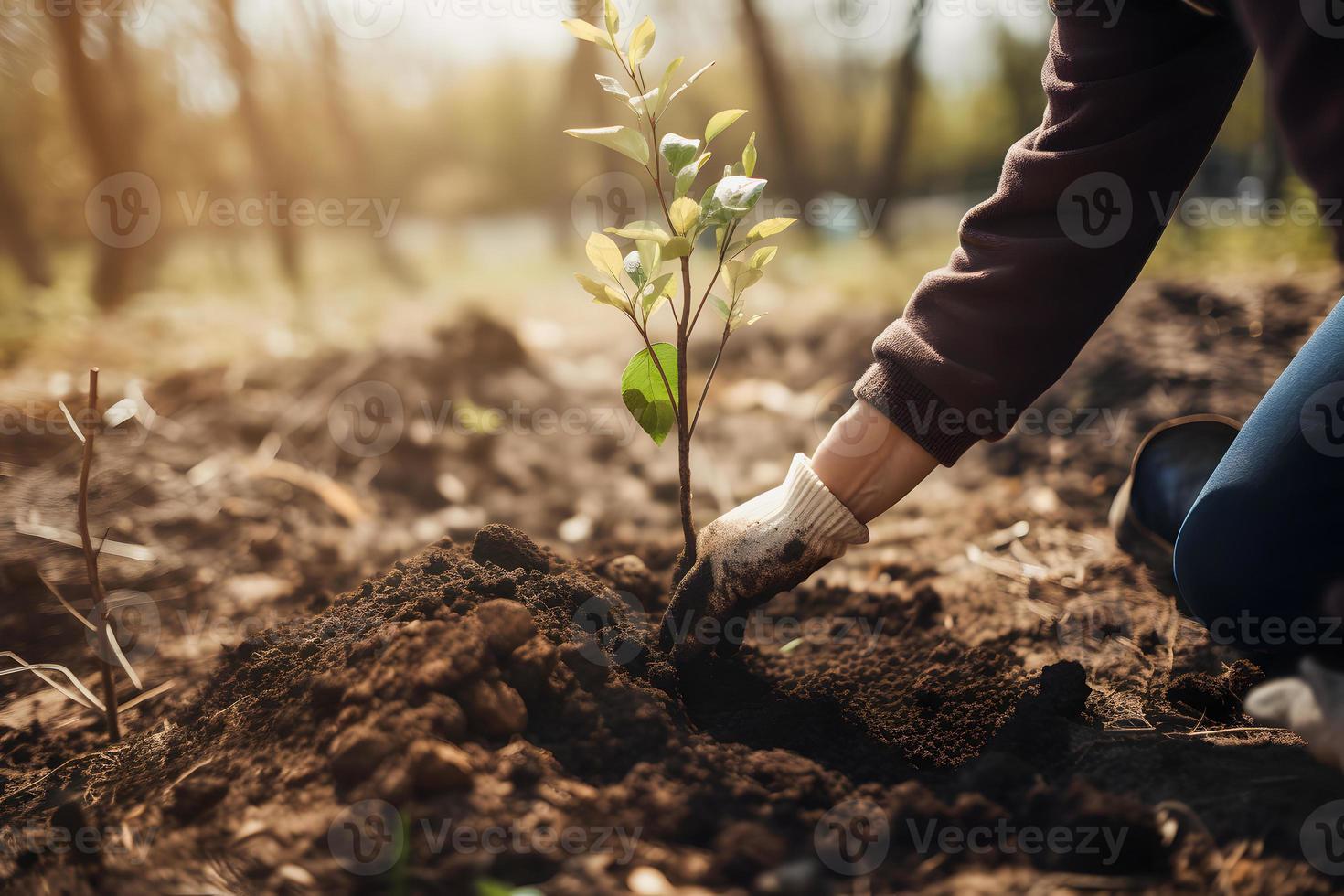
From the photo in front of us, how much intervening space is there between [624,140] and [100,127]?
21.1 ft

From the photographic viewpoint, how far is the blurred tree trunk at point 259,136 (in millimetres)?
6770

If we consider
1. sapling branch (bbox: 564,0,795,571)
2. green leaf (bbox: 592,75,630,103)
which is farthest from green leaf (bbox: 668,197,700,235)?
green leaf (bbox: 592,75,630,103)

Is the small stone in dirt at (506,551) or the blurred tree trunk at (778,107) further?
the blurred tree trunk at (778,107)

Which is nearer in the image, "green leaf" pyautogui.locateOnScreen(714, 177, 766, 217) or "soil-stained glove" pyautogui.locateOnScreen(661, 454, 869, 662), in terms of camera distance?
"green leaf" pyautogui.locateOnScreen(714, 177, 766, 217)

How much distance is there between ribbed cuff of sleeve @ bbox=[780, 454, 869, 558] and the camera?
4.46 feet

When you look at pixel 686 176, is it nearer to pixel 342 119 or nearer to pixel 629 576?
pixel 629 576

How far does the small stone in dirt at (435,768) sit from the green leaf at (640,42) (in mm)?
1163

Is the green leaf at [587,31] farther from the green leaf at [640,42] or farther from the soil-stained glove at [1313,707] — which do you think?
the soil-stained glove at [1313,707]

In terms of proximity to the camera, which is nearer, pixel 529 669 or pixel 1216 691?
pixel 529 669

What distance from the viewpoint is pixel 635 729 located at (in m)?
1.19

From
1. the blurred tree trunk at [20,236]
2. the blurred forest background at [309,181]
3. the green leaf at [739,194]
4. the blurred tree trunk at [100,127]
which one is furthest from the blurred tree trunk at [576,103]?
the green leaf at [739,194]

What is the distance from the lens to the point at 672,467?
3.04 meters

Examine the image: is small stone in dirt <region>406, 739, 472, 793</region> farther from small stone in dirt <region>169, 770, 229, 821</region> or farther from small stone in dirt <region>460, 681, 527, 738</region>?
small stone in dirt <region>169, 770, 229, 821</region>

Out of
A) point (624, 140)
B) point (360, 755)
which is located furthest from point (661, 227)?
point (360, 755)
